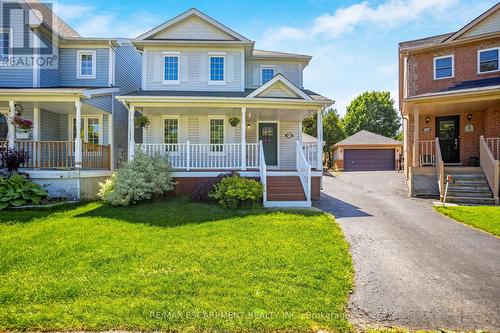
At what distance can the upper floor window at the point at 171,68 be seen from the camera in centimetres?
1376

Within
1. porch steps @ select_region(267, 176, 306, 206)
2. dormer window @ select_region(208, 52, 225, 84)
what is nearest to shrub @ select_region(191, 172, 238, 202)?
porch steps @ select_region(267, 176, 306, 206)

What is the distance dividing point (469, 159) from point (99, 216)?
49.8 feet

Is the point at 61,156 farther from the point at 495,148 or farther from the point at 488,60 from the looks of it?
the point at 488,60

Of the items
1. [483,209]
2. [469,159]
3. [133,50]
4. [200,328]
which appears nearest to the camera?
[200,328]

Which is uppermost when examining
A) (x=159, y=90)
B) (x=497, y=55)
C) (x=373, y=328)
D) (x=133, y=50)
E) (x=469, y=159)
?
(x=133, y=50)

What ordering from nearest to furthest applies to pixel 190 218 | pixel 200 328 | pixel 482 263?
pixel 200 328 < pixel 482 263 < pixel 190 218

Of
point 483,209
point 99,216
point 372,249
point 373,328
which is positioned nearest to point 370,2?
point 483,209

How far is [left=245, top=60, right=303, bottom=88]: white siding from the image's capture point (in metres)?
15.1

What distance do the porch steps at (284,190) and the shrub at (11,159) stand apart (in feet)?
28.9

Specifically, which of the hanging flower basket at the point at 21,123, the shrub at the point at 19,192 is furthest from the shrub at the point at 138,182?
the hanging flower basket at the point at 21,123

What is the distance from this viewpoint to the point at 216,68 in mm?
13922

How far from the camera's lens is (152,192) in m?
9.84

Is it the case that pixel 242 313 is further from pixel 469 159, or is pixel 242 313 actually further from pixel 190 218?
pixel 469 159

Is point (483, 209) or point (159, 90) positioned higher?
point (159, 90)
